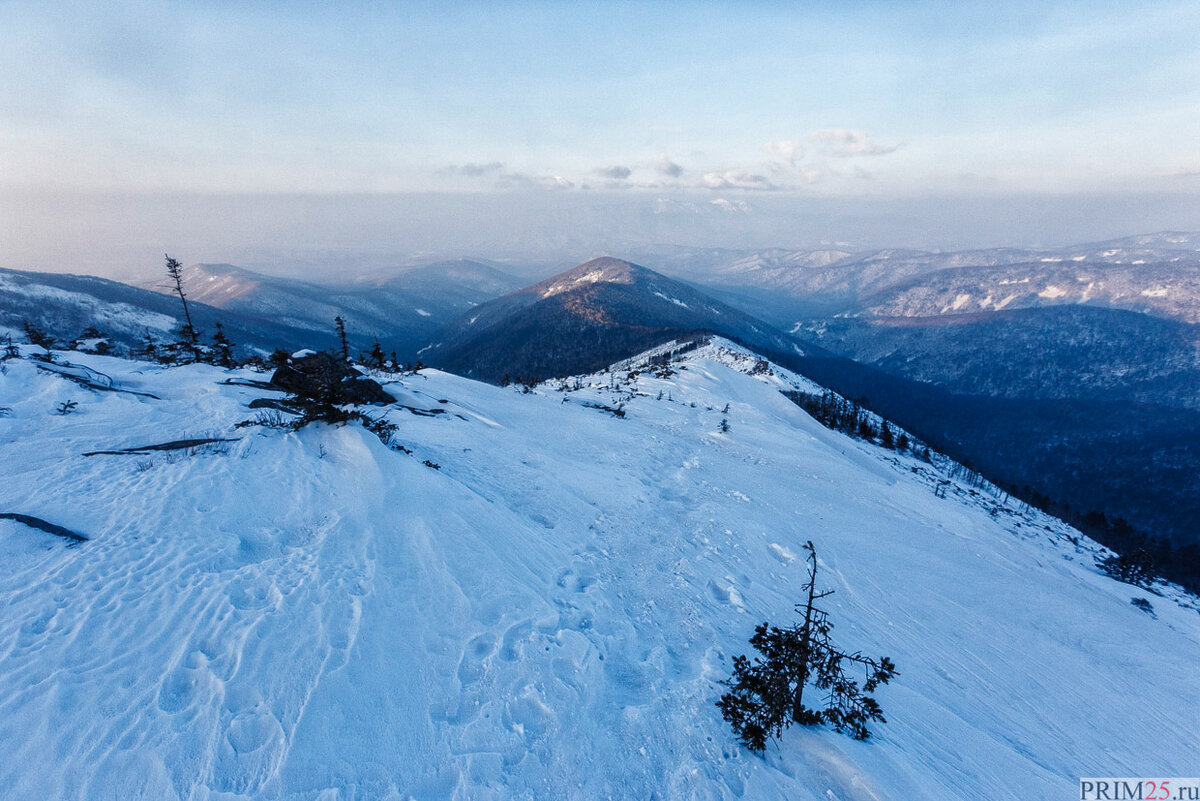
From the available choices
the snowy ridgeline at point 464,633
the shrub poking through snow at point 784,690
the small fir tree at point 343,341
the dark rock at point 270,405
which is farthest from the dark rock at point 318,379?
the shrub poking through snow at point 784,690

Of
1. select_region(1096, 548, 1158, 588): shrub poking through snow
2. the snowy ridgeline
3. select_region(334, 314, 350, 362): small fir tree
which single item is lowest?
select_region(1096, 548, 1158, 588): shrub poking through snow

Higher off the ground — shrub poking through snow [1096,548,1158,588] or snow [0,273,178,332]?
snow [0,273,178,332]

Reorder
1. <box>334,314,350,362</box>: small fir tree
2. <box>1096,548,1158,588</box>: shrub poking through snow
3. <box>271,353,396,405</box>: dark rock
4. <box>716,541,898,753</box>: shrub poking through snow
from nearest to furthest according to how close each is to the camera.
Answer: <box>716,541,898,753</box>: shrub poking through snow, <box>271,353,396,405</box>: dark rock, <box>334,314,350,362</box>: small fir tree, <box>1096,548,1158,588</box>: shrub poking through snow

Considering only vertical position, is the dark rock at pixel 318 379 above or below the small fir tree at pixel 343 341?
below

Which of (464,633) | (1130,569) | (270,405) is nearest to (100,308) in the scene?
(270,405)

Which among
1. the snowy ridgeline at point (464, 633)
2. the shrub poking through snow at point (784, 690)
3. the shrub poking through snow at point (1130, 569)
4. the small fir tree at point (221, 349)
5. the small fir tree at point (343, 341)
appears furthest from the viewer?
the shrub poking through snow at point (1130, 569)

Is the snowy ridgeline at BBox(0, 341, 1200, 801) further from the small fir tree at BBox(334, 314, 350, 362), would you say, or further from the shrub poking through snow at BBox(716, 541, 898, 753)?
the small fir tree at BBox(334, 314, 350, 362)

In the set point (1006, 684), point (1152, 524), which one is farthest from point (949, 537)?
point (1152, 524)

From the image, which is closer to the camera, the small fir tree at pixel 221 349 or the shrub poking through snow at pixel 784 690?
the shrub poking through snow at pixel 784 690

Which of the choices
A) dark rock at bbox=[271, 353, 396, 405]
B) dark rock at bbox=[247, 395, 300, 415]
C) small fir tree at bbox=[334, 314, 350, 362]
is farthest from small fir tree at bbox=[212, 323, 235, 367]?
dark rock at bbox=[271, 353, 396, 405]

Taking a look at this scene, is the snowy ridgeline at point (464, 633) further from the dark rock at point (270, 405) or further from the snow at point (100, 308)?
the snow at point (100, 308)
